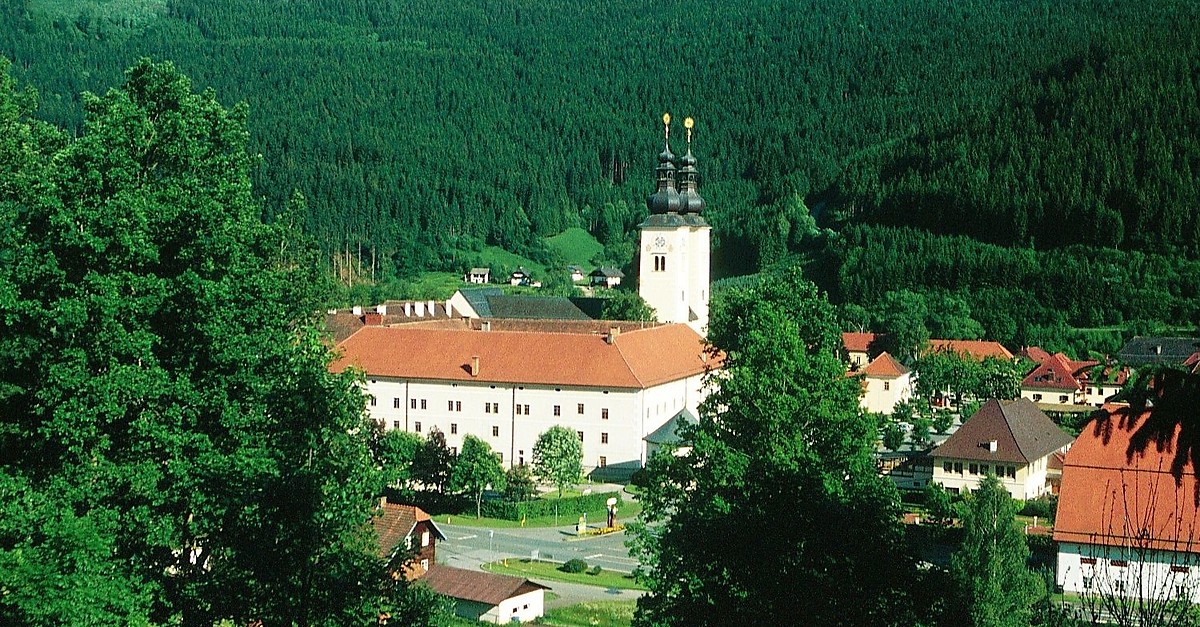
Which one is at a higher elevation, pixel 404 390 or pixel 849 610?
pixel 404 390

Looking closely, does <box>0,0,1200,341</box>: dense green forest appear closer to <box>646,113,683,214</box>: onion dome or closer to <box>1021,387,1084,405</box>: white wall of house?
<box>1021,387,1084,405</box>: white wall of house

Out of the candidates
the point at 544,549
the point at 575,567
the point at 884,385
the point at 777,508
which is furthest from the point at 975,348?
the point at 777,508

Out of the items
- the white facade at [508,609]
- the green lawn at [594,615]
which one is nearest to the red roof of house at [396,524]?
the white facade at [508,609]

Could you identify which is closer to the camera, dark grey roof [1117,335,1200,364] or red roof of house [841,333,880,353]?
dark grey roof [1117,335,1200,364]

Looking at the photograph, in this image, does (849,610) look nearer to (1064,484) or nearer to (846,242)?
(1064,484)

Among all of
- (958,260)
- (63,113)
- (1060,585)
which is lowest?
(1060,585)

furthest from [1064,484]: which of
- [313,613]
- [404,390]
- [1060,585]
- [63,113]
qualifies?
[63,113]

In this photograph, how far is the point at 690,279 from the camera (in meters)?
73.1

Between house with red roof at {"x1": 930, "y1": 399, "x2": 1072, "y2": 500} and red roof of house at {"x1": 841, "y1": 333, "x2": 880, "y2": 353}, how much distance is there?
3828cm

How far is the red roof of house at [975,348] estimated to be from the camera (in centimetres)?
7625

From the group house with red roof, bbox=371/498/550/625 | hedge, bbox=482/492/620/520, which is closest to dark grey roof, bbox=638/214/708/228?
hedge, bbox=482/492/620/520

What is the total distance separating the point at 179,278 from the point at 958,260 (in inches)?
3595

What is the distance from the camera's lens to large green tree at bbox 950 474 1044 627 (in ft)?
64.6

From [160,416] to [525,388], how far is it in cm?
3677
